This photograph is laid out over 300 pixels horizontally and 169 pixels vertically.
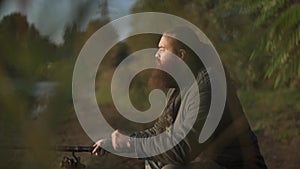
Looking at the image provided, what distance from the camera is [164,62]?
2359mm

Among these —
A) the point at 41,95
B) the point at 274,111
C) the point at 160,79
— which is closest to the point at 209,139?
the point at 160,79

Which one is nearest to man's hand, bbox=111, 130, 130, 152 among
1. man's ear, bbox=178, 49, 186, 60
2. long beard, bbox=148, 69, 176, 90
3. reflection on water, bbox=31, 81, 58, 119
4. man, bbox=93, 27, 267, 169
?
man, bbox=93, 27, 267, 169

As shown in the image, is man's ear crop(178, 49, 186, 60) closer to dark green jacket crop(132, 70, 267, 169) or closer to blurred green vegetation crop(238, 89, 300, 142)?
dark green jacket crop(132, 70, 267, 169)

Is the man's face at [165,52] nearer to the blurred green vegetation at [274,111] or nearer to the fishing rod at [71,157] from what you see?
the fishing rod at [71,157]

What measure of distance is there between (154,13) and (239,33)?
2.26m

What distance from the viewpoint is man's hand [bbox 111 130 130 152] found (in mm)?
2426

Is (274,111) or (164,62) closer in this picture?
(164,62)

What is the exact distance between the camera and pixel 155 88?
2.55 meters

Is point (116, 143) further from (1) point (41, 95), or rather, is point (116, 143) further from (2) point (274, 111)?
(2) point (274, 111)

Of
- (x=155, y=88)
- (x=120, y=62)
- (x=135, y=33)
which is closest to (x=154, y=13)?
(x=135, y=33)

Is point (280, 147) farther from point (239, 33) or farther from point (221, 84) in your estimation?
point (221, 84)

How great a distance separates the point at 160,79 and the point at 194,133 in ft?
0.88

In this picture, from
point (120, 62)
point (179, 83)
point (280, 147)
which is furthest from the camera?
point (280, 147)

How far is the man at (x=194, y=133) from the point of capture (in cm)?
237
